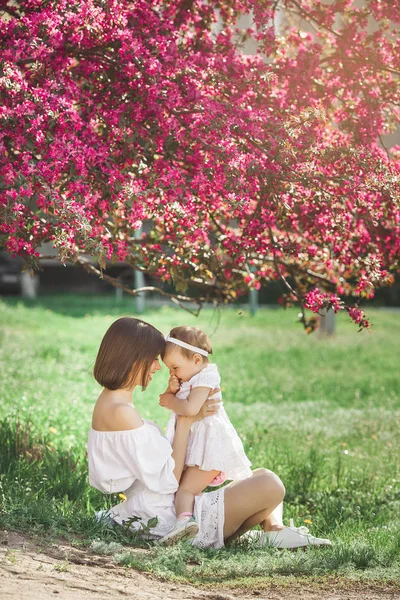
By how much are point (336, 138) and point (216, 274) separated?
4.52 feet

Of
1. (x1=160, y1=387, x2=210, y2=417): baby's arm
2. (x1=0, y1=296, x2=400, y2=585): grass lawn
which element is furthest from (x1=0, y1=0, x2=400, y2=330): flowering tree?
(x1=0, y1=296, x2=400, y2=585): grass lawn

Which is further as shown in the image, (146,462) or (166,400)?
(166,400)

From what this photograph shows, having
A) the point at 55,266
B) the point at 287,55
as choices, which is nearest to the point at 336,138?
the point at 287,55

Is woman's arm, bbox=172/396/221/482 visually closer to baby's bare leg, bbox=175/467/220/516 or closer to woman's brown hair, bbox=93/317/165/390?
baby's bare leg, bbox=175/467/220/516

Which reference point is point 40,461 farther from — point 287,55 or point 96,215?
point 287,55

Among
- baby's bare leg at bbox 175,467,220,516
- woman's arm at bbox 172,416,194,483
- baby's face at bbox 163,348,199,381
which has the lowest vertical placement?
baby's bare leg at bbox 175,467,220,516

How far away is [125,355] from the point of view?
171 inches

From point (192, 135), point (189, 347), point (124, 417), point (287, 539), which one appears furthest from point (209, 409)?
point (192, 135)

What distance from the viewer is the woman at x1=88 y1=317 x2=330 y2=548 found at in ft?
14.2

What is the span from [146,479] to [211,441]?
1.30 feet

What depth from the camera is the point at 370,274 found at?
5.19 m

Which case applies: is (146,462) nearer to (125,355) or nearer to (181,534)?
(181,534)

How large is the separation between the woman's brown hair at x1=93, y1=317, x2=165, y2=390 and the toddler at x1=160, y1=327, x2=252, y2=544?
16 centimetres

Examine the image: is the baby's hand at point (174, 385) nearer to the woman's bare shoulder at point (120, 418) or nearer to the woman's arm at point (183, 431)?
the woman's arm at point (183, 431)
